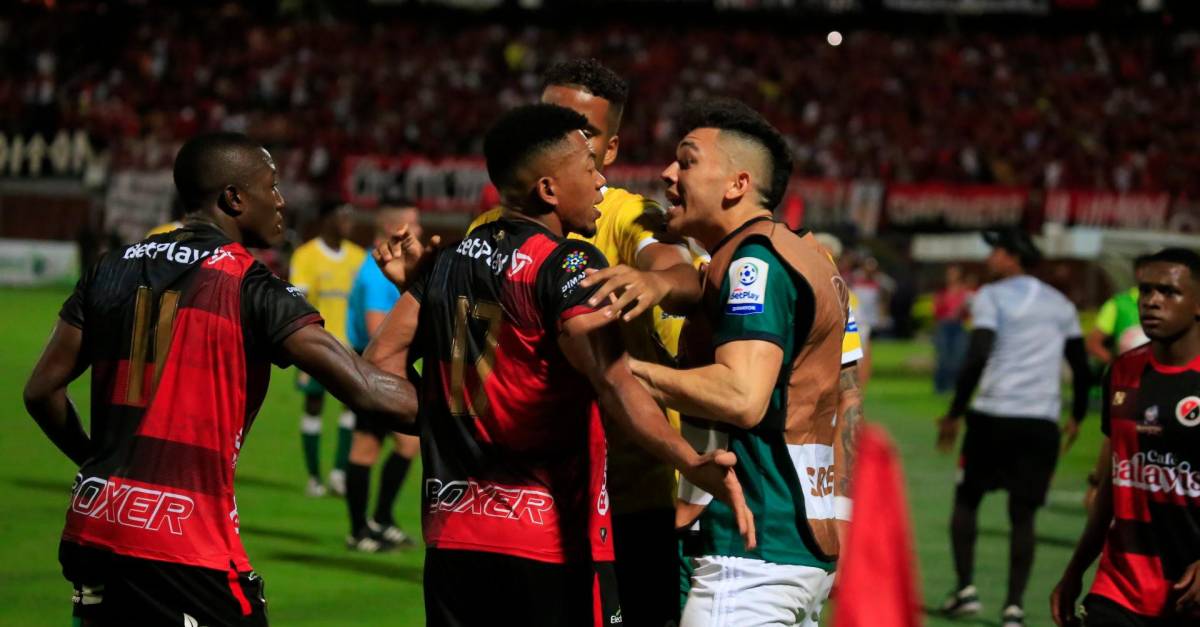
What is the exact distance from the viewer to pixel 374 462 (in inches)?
402

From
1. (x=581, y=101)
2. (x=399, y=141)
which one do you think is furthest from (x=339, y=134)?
(x=581, y=101)

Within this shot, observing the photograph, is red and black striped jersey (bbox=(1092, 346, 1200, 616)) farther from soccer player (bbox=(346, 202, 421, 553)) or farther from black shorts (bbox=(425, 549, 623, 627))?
soccer player (bbox=(346, 202, 421, 553))

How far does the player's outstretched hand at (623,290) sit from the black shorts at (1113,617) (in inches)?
108

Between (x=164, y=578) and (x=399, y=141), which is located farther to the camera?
(x=399, y=141)

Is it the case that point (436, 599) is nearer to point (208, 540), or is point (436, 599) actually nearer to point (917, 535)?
point (208, 540)

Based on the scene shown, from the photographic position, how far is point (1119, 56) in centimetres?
4431

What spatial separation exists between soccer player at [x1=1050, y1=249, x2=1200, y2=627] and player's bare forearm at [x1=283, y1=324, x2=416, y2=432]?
9.70ft

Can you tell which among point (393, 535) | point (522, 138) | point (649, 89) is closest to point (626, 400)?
point (522, 138)

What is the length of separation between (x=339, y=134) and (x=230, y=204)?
33.6 metres

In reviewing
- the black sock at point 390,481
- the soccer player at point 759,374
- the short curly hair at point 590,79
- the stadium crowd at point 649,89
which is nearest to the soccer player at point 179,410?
the soccer player at point 759,374

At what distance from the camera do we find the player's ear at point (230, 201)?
14.8ft

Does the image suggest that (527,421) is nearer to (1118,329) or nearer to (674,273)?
(674,273)

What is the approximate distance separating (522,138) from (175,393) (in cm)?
123

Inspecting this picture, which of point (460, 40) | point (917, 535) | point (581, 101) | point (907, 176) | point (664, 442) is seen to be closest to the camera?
point (664, 442)
